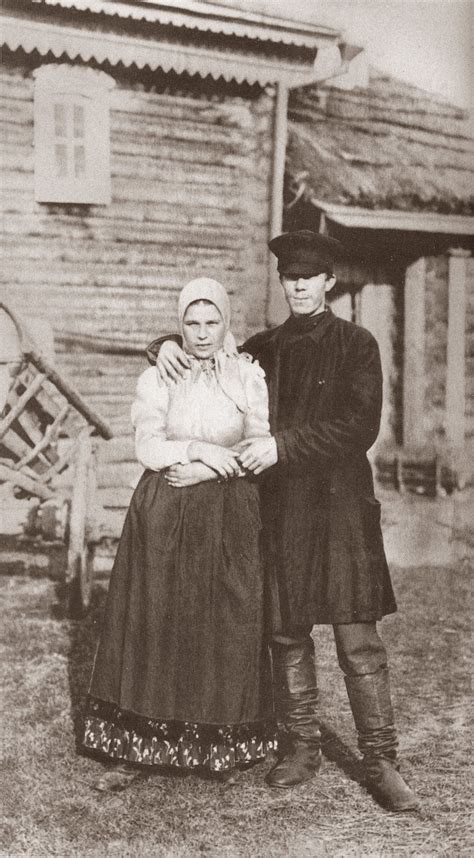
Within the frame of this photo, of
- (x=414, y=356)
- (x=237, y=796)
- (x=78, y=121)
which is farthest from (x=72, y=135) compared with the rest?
(x=237, y=796)

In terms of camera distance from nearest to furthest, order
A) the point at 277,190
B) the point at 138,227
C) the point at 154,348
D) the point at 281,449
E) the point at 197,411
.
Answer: the point at 281,449 → the point at 197,411 → the point at 154,348 → the point at 138,227 → the point at 277,190

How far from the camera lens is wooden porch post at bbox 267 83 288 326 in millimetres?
7480

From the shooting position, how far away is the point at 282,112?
7484 millimetres

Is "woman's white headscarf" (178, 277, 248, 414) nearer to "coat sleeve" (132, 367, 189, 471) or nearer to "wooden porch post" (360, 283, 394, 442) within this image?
"coat sleeve" (132, 367, 189, 471)

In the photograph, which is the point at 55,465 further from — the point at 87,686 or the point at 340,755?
the point at 340,755

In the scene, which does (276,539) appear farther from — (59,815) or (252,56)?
(252,56)

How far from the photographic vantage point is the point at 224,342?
2.81 m

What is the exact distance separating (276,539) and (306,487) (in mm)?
190

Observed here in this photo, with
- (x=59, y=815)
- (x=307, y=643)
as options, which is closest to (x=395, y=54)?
(x=307, y=643)

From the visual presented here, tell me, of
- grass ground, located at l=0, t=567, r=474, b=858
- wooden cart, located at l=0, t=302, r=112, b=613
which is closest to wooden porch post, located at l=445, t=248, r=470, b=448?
wooden cart, located at l=0, t=302, r=112, b=613

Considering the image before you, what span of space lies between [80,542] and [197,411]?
1.92 metres

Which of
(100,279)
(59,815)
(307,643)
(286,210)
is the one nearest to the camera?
(59,815)

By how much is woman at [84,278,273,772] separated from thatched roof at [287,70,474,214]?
4728mm

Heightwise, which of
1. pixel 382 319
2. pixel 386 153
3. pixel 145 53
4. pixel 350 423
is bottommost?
pixel 350 423
